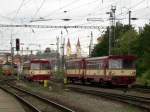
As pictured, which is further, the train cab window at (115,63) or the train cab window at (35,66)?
the train cab window at (35,66)

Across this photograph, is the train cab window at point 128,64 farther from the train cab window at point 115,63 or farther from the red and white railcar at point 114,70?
the train cab window at point 115,63

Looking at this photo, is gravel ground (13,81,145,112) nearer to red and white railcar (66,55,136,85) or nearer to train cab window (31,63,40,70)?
red and white railcar (66,55,136,85)

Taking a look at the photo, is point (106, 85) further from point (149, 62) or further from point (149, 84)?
point (149, 62)

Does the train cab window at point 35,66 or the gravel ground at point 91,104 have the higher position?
the train cab window at point 35,66

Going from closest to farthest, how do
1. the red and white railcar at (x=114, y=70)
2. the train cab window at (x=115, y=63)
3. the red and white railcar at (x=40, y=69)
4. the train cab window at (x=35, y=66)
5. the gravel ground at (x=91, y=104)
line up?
the gravel ground at (x=91, y=104) < the red and white railcar at (x=114, y=70) < the train cab window at (x=115, y=63) < the red and white railcar at (x=40, y=69) < the train cab window at (x=35, y=66)

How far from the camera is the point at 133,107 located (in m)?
24.5

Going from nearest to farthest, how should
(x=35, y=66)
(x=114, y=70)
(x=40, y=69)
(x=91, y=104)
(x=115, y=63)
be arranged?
(x=91, y=104)
(x=114, y=70)
(x=115, y=63)
(x=40, y=69)
(x=35, y=66)

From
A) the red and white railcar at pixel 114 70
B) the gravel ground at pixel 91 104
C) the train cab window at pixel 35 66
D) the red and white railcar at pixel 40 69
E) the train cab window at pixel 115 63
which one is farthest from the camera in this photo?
the train cab window at pixel 35 66

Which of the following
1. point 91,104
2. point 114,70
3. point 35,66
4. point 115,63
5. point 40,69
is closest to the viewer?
point 91,104

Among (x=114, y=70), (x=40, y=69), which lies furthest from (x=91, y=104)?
(x=40, y=69)

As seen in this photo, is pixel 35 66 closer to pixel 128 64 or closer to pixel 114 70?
pixel 114 70

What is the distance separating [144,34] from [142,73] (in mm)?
5542

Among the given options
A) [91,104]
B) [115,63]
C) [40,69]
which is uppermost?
[115,63]

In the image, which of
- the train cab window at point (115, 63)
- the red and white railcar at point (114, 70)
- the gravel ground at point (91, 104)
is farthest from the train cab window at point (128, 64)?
the gravel ground at point (91, 104)
